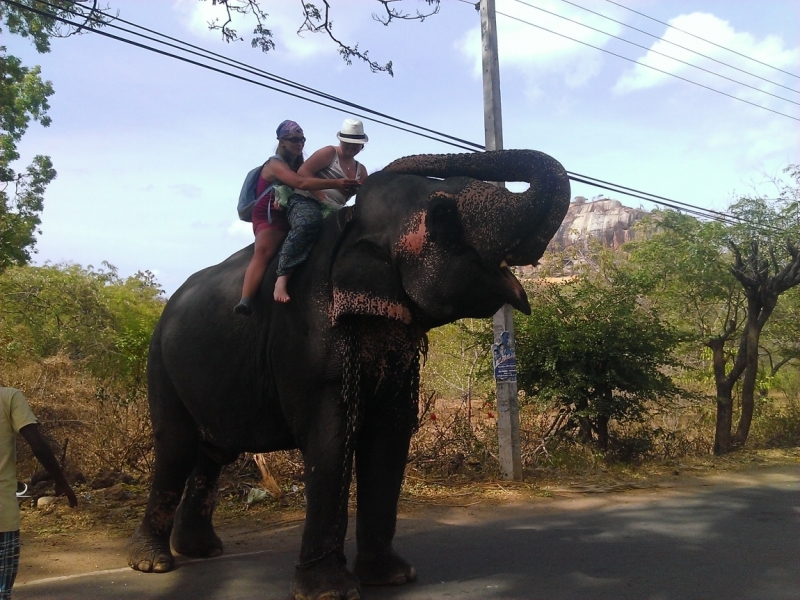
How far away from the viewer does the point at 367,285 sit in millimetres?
4402

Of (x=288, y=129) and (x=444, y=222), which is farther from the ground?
(x=288, y=129)

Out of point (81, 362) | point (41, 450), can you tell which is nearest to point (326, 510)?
point (41, 450)

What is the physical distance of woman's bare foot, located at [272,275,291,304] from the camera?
15.4 ft

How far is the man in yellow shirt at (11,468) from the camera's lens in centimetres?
378

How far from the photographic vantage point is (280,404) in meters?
4.90

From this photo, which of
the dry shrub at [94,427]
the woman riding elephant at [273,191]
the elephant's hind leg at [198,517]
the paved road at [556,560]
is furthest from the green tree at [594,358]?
the woman riding elephant at [273,191]

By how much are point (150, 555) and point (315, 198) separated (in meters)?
2.78

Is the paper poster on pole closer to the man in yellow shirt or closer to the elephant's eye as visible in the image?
the elephant's eye

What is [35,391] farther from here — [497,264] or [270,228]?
[497,264]

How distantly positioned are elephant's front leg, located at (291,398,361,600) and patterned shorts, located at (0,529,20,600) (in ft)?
4.89

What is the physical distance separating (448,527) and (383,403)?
264cm

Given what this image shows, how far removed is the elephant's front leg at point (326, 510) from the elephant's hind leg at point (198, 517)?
1.63m

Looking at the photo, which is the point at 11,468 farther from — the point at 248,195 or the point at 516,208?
the point at 516,208

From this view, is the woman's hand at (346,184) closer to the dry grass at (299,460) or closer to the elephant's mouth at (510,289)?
the elephant's mouth at (510,289)
